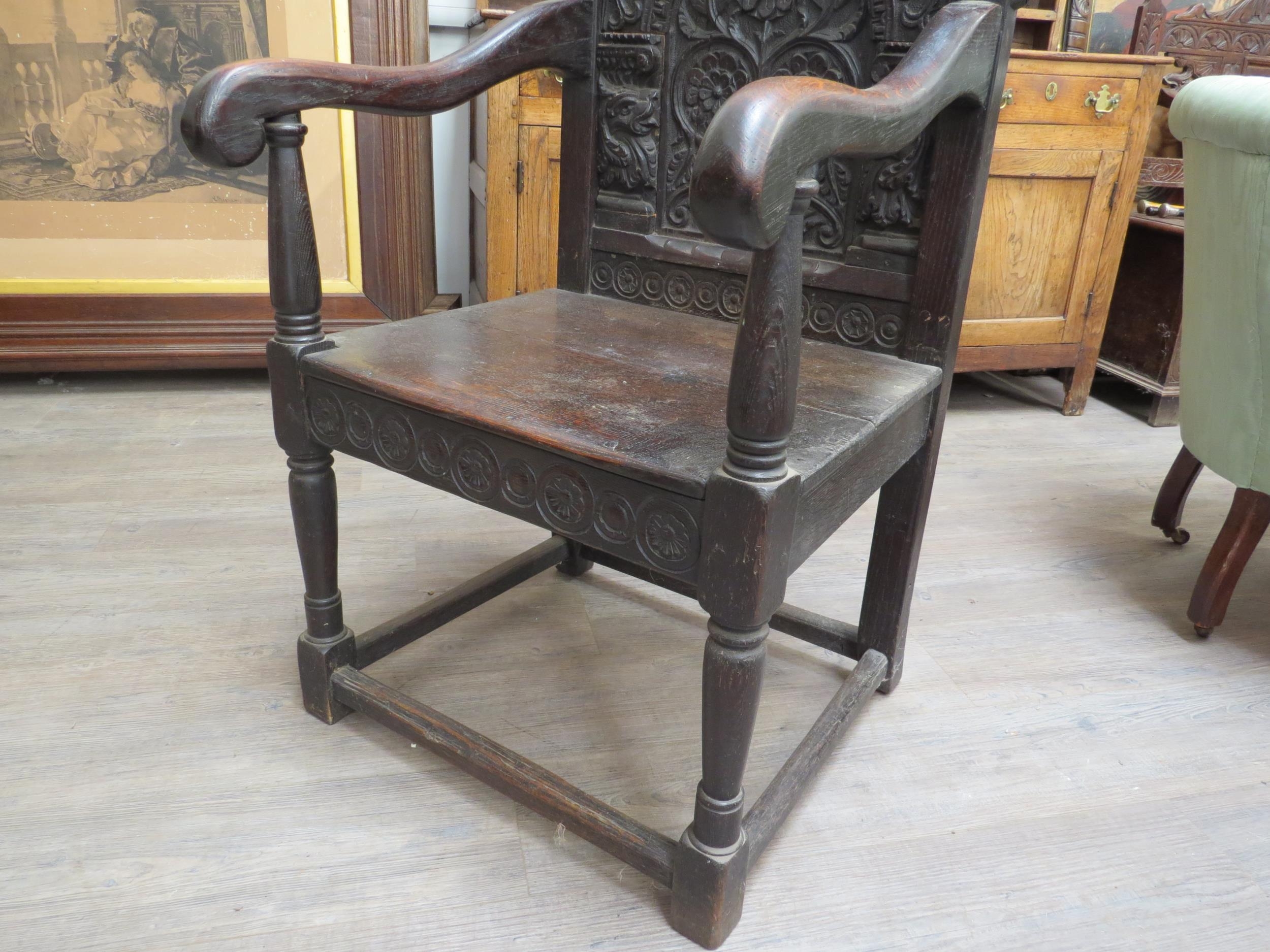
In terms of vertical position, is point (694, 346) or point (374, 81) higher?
point (374, 81)

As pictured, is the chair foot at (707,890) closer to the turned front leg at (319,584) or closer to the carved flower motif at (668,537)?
the carved flower motif at (668,537)

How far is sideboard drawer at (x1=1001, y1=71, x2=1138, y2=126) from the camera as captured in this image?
213cm

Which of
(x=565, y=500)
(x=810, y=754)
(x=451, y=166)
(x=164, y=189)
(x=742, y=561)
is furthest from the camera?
(x=451, y=166)

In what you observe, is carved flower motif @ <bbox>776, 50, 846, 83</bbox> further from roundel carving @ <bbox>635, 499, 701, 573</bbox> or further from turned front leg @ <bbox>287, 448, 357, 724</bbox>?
turned front leg @ <bbox>287, 448, 357, 724</bbox>

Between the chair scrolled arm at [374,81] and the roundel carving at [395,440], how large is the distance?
28 cm

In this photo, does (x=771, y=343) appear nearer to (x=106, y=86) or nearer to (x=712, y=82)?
(x=712, y=82)

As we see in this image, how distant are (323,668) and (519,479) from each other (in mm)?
461

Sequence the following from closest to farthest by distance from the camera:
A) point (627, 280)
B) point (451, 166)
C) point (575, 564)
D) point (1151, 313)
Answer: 1. point (627, 280)
2. point (575, 564)
3. point (1151, 313)
4. point (451, 166)

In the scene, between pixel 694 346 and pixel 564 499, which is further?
pixel 694 346

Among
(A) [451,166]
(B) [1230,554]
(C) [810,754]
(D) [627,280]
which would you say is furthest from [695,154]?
(A) [451,166]

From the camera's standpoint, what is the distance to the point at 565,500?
2.78ft

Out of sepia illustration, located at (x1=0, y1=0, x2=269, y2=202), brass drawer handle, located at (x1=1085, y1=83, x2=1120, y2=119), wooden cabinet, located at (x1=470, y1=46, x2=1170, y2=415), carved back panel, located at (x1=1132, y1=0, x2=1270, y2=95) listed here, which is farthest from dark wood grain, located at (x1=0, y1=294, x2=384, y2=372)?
carved back panel, located at (x1=1132, y1=0, x2=1270, y2=95)

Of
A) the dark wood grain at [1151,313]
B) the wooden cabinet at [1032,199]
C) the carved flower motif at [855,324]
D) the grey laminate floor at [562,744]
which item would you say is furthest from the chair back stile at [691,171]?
the dark wood grain at [1151,313]

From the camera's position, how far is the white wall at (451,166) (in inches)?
99.0
